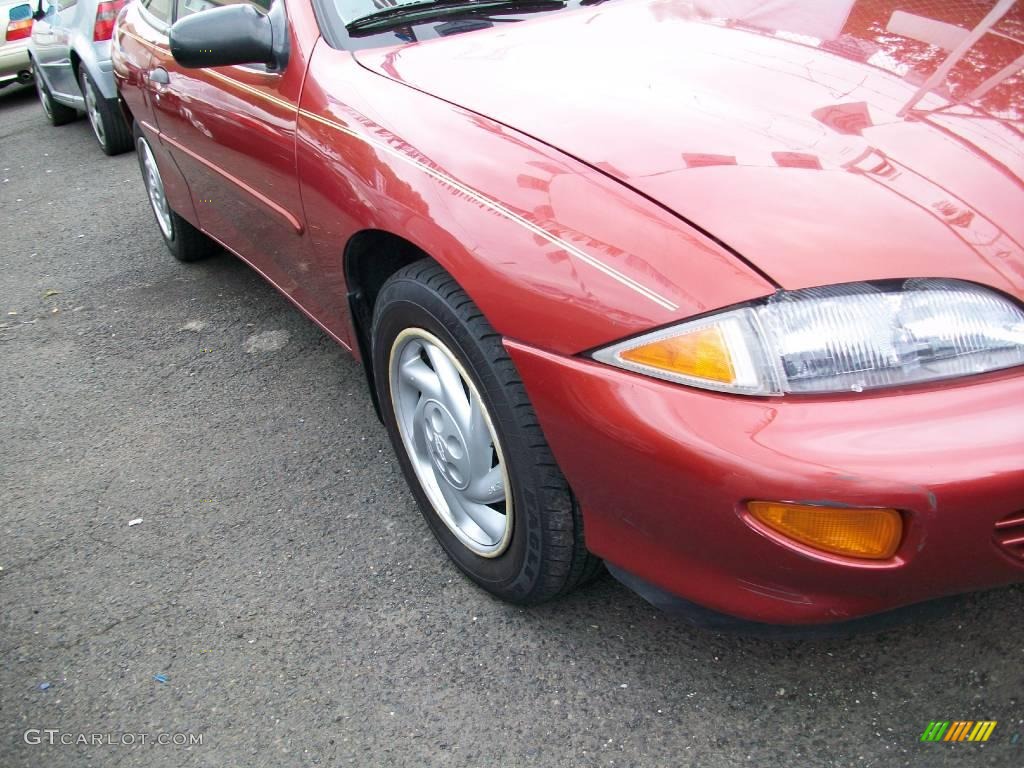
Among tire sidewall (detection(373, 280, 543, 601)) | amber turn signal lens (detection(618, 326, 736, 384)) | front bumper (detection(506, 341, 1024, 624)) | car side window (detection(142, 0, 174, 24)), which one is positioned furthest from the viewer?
car side window (detection(142, 0, 174, 24))

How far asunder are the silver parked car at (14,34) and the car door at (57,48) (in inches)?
46.1

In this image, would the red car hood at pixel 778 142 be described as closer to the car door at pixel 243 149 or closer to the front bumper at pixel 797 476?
the front bumper at pixel 797 476

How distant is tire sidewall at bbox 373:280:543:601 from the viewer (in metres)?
1.77

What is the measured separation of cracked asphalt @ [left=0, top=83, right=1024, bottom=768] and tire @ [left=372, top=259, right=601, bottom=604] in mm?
166

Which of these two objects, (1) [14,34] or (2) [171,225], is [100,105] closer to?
(2) [171,225]

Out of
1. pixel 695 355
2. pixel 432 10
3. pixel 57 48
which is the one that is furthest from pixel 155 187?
pixel 695 355

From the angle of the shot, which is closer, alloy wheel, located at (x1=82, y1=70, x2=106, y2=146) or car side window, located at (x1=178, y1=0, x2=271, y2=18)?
car side window, located at (x1=178, y1=0, x2=271, y2=18)

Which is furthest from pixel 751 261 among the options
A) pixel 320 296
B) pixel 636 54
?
pixel 320 296

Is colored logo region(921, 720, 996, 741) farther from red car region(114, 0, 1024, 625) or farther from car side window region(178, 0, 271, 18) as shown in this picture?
car side window region(178, 0, 271, 18)

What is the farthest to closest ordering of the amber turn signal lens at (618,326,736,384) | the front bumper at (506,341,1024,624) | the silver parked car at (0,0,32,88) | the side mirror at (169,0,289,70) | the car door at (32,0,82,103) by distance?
1. the silver parked car at (0,0,32,88)
2. the car door at (32,0,82,103)
3. the side mirror at (169,0,289,70)
4. the amber turn signal lens at (618,326,736,384)
5. the front bumper at (506,341,1024,624)

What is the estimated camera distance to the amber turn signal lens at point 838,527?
52.9 inches

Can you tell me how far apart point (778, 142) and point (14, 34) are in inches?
339

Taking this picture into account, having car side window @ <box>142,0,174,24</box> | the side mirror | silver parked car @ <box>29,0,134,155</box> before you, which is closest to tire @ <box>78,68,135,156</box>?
silver parked car @ <box>29,0,134,155</box>
